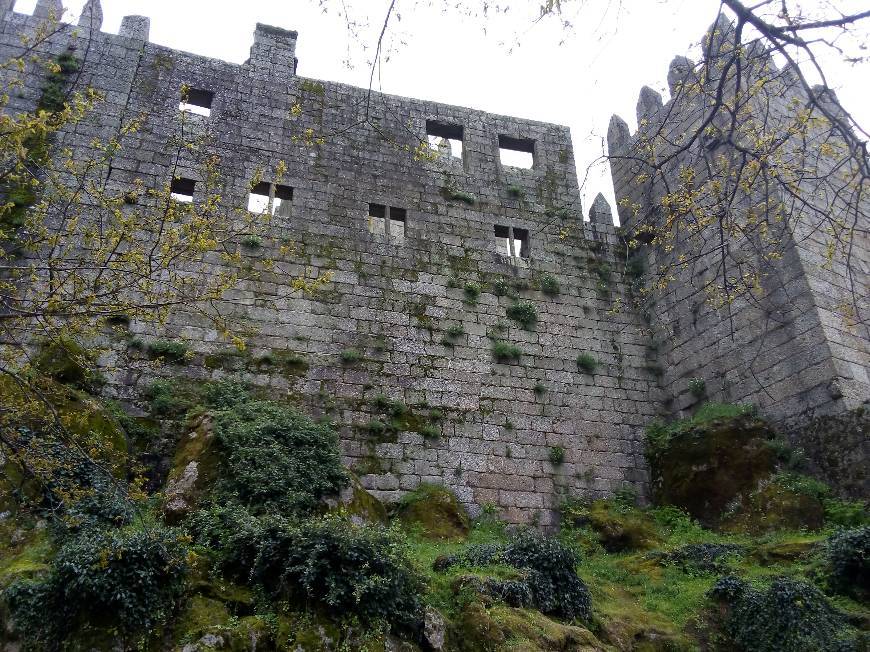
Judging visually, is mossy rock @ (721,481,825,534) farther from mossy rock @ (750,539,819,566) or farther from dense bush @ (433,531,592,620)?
dense bush @ (433,531,592,620)

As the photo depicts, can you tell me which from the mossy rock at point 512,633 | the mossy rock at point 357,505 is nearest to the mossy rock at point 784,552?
the mossy rock at point 512,633

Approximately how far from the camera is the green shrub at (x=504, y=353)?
1155 cm

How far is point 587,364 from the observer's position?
1195 cm

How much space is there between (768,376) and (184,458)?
839cm

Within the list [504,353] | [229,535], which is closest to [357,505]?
[229,535]

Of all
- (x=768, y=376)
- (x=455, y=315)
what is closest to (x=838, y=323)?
(x=768, y=376)

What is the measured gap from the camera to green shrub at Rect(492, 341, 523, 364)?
37.9 ft

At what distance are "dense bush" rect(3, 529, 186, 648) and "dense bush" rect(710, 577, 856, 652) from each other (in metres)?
5.41

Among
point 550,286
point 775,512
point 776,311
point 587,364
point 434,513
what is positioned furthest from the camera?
point 550,286

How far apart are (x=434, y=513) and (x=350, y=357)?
2.75 metres

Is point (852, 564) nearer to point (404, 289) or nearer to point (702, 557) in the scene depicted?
point (702, 557)

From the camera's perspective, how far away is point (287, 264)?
1128 cm

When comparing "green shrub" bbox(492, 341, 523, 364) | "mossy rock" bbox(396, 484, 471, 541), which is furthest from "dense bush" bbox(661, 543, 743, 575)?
"green shrub" bbox(492, 341, 523, 364)

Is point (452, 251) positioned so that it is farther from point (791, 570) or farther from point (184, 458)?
point (791, 570)
